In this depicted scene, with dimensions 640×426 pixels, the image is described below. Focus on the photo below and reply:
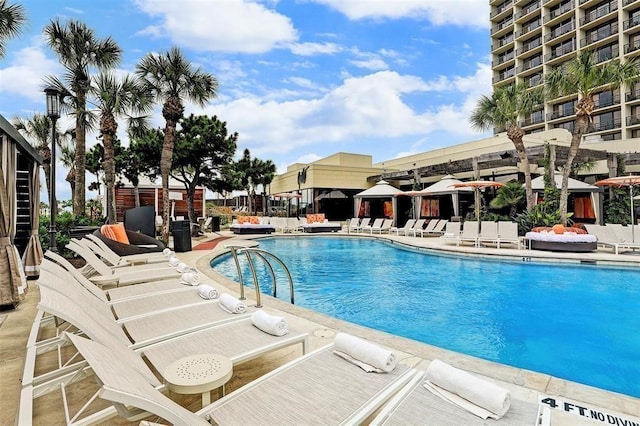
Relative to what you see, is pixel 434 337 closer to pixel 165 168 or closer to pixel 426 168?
pixel 165 168

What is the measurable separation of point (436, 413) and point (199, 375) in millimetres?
1242

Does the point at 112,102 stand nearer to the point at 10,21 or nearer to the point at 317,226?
the point at 10,21

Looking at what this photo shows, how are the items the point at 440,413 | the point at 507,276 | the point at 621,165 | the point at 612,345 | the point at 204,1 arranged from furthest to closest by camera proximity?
the point at 621,165 → the point at 204,1 → the point at 507,276 → the point at 612,345 → the point at 440,413

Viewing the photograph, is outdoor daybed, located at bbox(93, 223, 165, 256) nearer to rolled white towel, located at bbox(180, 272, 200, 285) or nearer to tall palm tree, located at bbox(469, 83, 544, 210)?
rolled white towel, located at bbox(180, 272, 200, 285)

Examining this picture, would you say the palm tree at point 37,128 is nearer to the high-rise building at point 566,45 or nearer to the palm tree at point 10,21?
the palm tree at point 10,21

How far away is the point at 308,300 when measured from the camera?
248 inches

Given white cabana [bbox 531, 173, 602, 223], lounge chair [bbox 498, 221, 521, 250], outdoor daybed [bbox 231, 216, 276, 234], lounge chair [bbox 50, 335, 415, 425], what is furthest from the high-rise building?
lounge chair [bbox 50, 335, 415, 425]

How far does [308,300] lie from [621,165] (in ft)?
56.2

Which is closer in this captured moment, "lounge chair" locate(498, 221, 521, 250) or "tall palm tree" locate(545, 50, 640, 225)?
"lounge chair" locate(498, 221, 521, 250)

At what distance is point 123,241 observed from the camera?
7.65 m

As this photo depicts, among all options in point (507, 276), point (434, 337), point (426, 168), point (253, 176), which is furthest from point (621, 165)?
point (253, 176)

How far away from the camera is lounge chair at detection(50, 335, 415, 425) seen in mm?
1401

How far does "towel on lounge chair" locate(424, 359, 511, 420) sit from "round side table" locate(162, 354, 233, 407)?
3.71 feet

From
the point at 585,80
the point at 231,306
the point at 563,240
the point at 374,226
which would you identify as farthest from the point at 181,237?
the point at 585,80
